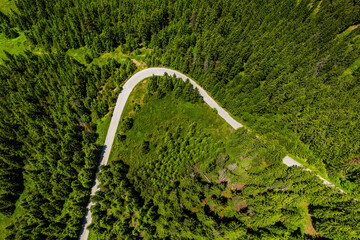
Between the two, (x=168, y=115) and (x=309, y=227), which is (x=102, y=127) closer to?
(x=168, y=115)

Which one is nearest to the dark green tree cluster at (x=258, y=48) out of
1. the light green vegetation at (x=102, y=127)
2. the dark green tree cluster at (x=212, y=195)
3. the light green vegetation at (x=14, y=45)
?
the light green vegetation at (x=14, y=45)

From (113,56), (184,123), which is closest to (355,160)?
(184,123)

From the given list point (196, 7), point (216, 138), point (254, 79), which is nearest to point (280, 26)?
point (254, 79)

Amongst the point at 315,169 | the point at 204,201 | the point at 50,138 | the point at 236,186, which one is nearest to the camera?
the point at 204,201

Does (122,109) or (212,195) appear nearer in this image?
(212,195)

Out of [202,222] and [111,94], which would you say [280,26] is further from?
[202,222]

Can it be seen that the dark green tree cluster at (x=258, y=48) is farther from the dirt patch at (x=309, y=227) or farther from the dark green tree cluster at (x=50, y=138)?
the dark green tree cluster at (x=50, y=138)
